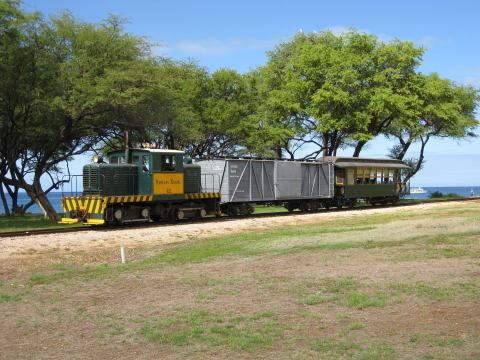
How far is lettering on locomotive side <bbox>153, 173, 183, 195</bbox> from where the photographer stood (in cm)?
2564

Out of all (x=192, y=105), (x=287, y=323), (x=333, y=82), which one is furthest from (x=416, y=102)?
(x=287, y=323)

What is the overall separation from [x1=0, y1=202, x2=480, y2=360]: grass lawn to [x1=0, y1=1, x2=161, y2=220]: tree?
52.9ft

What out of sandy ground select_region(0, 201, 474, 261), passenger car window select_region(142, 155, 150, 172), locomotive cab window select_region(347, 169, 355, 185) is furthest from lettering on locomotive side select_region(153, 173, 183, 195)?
locomotive cab window select_region(347, 169, 355, 185)

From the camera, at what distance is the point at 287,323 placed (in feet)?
26.2

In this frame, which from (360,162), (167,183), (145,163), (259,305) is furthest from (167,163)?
(259,305)

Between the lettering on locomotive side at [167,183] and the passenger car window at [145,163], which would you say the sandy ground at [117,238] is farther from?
the passenger car window at [145,163]

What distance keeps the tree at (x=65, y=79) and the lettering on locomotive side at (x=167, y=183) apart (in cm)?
564

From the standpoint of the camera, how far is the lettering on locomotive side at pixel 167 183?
2564 centimetres

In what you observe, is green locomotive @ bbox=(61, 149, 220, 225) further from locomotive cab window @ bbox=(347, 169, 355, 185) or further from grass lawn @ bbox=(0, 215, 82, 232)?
locomotive cab window @ bbox=(347, 169, 355, 185)

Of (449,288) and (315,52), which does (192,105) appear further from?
(449,288)

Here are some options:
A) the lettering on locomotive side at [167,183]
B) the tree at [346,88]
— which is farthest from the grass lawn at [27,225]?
the tree at [346,88]

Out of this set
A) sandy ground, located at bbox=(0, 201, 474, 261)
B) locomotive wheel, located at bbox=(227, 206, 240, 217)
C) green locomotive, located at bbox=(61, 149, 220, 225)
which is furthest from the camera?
locomotive wheel, located at bbox=(227, 206, 240, 217)

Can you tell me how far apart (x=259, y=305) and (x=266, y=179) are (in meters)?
23.7

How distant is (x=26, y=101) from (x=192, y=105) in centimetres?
2150
